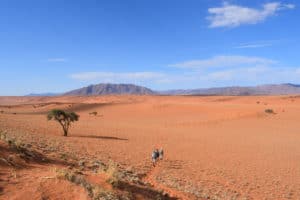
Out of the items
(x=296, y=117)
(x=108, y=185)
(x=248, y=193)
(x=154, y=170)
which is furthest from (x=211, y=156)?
(x=296, y=117)

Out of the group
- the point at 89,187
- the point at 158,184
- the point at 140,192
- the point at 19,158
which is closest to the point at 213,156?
the point at 158,184

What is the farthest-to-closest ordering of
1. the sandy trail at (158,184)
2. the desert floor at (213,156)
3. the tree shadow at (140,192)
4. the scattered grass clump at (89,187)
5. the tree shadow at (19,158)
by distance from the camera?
the desert floor at (213,156)
the sandy trail at (158,184)
the tree shadow at (19,158)
the tree shadow at (140,192)
the scattered grass clump at (89,187)

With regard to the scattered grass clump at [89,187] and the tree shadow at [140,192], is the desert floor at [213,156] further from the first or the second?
the scattered grass clump at [89,187]

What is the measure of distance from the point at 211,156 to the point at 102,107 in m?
52.4

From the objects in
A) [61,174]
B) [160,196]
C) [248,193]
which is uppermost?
[61,174]

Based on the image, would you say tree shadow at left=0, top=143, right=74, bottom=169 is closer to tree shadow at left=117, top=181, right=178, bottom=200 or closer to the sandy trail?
tree shadow at left=117, top=181, right=178, bottom=200

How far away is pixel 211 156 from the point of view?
830 inches

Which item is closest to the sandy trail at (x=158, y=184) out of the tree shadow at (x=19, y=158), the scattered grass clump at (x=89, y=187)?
the scattered grass clump at (x=89, y=187)

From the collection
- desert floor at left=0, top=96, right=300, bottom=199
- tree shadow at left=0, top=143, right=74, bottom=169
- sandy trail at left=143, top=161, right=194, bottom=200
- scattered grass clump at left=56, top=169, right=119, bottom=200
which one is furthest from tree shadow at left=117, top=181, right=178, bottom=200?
tree shadow at left=0, top=143, right=74, bottom=169

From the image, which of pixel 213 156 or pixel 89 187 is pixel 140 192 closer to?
pixel 89 187

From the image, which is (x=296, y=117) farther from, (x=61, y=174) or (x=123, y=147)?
(x=61, y=174)

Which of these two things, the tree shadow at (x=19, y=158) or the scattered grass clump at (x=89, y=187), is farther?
the tree shadow at (x=19, y=158)

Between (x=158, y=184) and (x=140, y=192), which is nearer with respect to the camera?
(x=140, y=192)

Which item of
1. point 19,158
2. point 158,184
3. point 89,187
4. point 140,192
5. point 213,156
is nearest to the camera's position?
point 89,187
